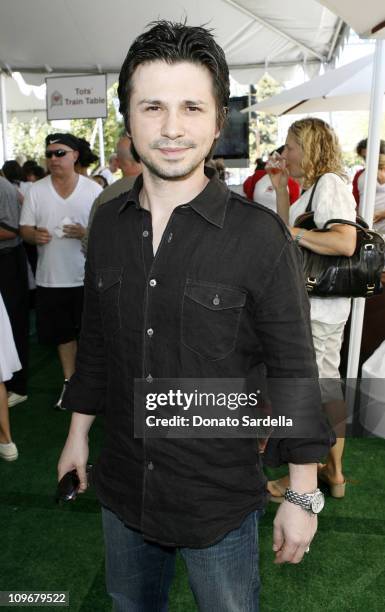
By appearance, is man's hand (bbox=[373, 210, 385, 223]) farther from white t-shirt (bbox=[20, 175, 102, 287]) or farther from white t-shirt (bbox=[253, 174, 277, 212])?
white t-shirt (bbox=[20, 175, 102, 287])

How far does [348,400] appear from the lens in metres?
4.10

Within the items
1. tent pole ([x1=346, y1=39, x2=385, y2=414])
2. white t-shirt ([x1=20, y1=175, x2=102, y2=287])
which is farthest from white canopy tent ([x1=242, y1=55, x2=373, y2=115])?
white t-shirt ([x1=20, y1=175, x2=102, y2=287])

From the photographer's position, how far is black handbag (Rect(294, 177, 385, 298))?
2766 mm

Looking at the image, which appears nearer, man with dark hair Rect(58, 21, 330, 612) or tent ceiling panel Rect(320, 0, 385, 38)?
man with dark hair Rect(58, 21, 330, 612)

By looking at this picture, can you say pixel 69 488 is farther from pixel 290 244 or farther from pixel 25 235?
pixel 25 235

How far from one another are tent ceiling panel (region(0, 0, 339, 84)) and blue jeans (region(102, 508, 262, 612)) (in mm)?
9579

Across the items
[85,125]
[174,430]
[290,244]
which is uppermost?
[85,125]

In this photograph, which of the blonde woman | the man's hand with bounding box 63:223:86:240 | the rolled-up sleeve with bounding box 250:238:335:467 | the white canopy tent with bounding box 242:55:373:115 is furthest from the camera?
the white canopy tent with bounding box 242:55:373:115

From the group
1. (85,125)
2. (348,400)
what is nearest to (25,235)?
(348,400)

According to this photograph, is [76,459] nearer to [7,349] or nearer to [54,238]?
[7,349]

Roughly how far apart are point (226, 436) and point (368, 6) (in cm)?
246

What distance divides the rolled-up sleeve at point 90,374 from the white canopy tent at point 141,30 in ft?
30.1

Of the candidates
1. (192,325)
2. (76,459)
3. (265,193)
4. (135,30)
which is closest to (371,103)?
(265,193)

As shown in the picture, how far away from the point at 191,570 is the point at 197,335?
1.80ft
